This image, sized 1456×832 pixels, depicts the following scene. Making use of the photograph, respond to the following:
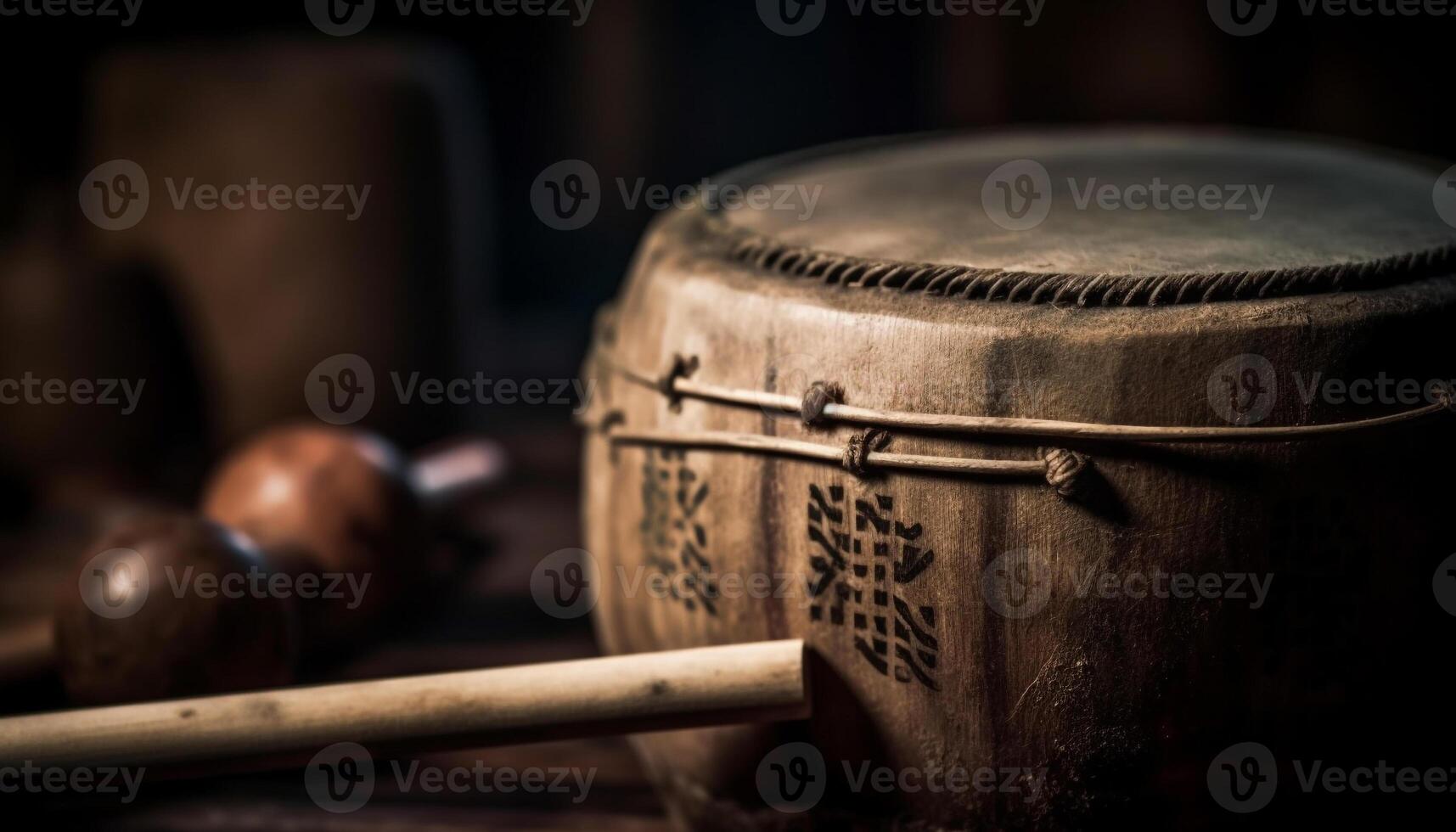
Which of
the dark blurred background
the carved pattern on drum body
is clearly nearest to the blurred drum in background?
the dark blurred background

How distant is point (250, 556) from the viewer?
1.17 meters

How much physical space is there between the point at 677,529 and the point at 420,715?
232 mm

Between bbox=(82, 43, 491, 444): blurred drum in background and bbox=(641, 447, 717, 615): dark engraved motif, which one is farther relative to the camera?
bbox=(82, 43, 491, 444): blurred drum in background

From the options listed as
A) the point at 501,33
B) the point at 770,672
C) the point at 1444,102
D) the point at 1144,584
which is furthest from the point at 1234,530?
the point at 501,33

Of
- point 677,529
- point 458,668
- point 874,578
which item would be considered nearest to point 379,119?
point 458,668

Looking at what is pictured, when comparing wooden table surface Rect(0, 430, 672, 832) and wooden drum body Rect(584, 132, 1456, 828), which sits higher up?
wooden drum body Rect(584, 132, 1456, 828)

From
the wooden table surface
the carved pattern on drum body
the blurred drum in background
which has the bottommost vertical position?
the wooden table surface

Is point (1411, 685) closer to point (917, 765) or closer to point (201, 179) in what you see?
point (917, 765)

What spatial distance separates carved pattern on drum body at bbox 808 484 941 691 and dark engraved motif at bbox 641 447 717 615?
0.10 meters

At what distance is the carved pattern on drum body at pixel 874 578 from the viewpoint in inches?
35.1

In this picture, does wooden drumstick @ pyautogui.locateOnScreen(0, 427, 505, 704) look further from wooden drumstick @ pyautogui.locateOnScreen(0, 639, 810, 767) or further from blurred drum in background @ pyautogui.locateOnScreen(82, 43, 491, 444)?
blurred drum in background @ pyautogui.locateOnScreen(82, 43, 491, 444)

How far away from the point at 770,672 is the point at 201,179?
1.23 m

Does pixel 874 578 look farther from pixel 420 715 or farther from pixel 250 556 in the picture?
pixel 250 556

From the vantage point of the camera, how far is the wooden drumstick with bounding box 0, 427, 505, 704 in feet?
3.61
